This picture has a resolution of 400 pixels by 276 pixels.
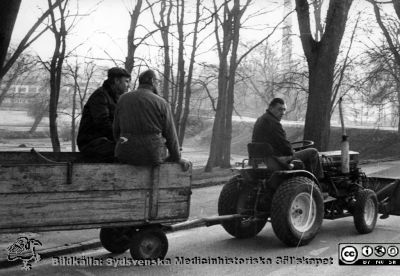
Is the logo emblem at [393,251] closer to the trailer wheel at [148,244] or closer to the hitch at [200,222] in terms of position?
the hitch at [200,222]

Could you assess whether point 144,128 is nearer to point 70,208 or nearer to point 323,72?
point 70,208

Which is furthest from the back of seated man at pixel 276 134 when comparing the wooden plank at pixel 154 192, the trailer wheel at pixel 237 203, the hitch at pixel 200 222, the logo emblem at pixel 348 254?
the wooden plank at pixel 154 192

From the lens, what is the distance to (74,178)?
504cm

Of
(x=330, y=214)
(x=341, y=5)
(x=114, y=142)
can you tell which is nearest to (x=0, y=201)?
(x=114, y=142)

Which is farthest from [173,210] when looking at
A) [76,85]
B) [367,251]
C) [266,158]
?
[76,85]

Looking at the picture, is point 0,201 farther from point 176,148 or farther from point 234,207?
point 234,207

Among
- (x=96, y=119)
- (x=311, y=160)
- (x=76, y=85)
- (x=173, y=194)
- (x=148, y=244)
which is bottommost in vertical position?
(x=148, y=244)

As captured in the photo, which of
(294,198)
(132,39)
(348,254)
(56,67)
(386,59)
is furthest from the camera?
(386,59)

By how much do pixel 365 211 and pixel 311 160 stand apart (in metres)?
1.20

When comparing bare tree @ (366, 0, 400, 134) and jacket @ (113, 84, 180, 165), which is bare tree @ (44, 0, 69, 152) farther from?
bare tree @ (366, 0, 400, 134)

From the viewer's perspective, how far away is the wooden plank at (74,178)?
4.72 meters

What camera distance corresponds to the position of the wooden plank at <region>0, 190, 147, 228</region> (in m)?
4.74

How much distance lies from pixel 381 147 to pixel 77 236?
2902 cm

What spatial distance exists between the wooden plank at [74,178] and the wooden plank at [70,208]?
62 mm
